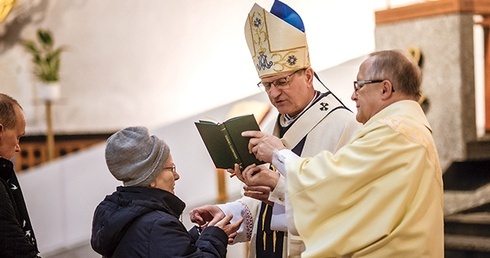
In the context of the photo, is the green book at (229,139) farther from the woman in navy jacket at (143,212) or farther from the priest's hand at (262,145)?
the woman in navy jacket at (143,212)

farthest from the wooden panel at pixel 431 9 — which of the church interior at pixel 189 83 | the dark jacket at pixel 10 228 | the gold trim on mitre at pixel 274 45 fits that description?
the dark jacket at pixel 10 228

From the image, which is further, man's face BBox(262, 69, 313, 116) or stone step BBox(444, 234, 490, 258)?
stone step BBox(444, 234, 490, 258)

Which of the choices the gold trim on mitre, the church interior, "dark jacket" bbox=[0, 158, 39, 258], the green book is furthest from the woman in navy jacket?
the church interior

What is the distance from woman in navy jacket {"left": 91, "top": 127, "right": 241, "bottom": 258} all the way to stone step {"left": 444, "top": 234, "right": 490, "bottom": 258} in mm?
2886

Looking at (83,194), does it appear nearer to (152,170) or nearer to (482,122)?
(482,122)

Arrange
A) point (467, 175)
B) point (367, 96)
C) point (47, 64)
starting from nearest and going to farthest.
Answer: point (367, 96)
point (467, 175)
point (47, 64)

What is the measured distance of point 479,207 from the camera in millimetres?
5816

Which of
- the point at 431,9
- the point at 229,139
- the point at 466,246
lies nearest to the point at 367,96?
the point at 229,139

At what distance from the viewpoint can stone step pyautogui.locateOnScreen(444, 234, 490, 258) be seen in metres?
5.35

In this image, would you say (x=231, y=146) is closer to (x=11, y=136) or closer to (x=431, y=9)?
(x=11, y=136)

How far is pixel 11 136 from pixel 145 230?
0.77m

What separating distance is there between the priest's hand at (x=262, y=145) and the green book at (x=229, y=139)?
0.04 metres

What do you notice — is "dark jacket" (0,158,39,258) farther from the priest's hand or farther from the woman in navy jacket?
the priest's hand

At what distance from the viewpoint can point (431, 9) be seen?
238 inches
